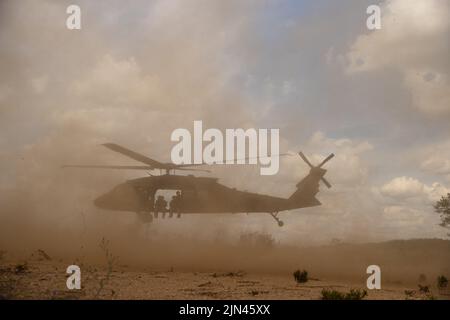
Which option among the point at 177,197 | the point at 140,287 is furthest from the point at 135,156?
the point at 140,287

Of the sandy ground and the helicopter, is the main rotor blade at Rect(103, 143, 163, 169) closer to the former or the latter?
the helicopter

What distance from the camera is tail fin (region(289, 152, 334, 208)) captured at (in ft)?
97.9

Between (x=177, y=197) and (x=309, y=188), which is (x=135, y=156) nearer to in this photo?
(x=177, y=197)

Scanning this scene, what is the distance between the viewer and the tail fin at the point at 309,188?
29.8m

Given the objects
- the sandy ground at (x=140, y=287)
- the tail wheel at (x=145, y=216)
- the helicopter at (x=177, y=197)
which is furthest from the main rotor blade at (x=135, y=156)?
the sandy ground at (x=140, y=287)

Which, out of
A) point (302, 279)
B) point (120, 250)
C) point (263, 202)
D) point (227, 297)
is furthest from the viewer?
point (120, 250)

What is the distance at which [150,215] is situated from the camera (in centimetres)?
2691

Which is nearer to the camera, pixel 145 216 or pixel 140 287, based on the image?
pixel 140 287

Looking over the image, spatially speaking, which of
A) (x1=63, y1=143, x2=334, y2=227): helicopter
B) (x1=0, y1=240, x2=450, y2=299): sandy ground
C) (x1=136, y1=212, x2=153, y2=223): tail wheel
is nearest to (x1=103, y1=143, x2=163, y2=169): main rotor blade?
(x1=63, y1=143, x2=334, y2=227): helicopter

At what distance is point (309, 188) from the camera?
30.3 metres

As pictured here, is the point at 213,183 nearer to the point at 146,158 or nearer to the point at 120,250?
the point at 146,158

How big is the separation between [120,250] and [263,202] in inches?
488

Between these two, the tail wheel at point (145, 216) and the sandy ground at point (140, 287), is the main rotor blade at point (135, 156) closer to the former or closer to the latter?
the tail wheel at point (145, 216)
